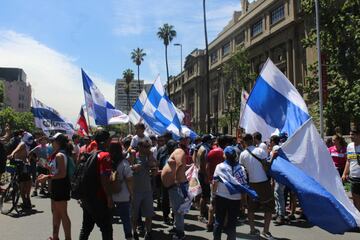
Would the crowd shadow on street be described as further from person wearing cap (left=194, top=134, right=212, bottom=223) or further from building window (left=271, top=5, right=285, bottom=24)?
building window (left=271, top=5, right=285, bottom=24)

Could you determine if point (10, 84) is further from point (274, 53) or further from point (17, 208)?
point (17, 208)

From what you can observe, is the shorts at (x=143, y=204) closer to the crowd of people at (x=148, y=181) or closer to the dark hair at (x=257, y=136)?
the crowd of people at (x=148, y=181)

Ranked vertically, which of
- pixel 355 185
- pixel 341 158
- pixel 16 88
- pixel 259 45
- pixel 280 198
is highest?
pixel 16 88

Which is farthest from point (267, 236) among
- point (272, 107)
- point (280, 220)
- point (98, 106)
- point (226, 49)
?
point (226, 49)

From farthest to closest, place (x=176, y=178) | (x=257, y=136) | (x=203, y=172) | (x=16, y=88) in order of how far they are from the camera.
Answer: (x=16, y=88)
(x=203, y=172)
(x=257, y=136)
(x=176, y=178)

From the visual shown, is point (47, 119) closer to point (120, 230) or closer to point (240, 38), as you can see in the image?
point (120, 230)

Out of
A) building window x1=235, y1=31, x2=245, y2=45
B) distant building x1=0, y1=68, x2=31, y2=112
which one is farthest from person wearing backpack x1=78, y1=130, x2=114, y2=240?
distant building x1=0, y1=68, x2=31, y2=112

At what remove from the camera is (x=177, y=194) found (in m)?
7.63

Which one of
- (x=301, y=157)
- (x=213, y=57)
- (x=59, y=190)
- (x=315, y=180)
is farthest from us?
(x=213, y=57)

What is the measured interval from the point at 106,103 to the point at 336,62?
33.2 feet

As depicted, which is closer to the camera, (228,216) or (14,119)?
(228,216)

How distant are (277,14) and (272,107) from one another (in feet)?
130

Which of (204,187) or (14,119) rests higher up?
(14,119)

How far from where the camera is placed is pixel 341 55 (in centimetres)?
1858
